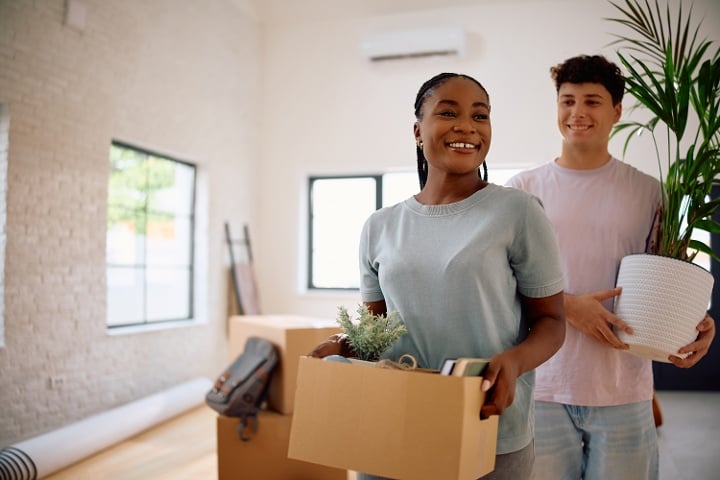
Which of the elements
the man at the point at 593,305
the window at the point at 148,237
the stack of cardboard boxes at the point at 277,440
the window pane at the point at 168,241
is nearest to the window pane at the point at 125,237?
the window at the point at 148,237

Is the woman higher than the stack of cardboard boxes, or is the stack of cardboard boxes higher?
the woman

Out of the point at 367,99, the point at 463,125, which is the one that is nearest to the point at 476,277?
the point at 463,125

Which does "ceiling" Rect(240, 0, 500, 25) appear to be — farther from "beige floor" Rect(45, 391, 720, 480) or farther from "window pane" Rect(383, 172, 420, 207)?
"beige floor" Rect(45, 391, 720, 480)

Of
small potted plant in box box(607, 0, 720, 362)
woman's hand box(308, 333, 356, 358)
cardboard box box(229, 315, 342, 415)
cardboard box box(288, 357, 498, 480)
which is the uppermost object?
small potted plant in box box(607, 0, 720, 362)

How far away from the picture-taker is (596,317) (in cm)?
150

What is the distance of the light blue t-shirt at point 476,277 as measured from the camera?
1055mm

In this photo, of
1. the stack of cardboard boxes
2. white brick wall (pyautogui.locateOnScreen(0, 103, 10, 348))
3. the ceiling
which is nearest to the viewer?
the stack of cardboard boxes

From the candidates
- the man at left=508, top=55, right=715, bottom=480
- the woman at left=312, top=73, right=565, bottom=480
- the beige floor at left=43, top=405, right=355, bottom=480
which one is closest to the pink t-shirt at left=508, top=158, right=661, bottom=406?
the man at left=508, top=55, right=715, bottom=480

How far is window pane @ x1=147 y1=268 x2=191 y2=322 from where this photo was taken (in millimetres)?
5238

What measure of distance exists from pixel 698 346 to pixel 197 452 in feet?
10.5

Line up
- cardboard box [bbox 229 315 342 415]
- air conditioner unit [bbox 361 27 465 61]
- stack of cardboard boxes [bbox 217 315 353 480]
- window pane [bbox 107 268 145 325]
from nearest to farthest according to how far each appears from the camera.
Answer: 1. stack of cardboard boxes [bbox 217 315 353 480]
2. cardboard box [bbox 229 315 342 415]
3. window pane [bbox 107 268 145 325]
4. air conditioner unit [bbox 361 27 465 61]

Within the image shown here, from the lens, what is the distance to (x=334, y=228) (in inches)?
262

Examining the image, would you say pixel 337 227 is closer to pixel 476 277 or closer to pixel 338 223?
pixel 338 223

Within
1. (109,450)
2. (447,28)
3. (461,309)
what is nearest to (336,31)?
(447,28)
